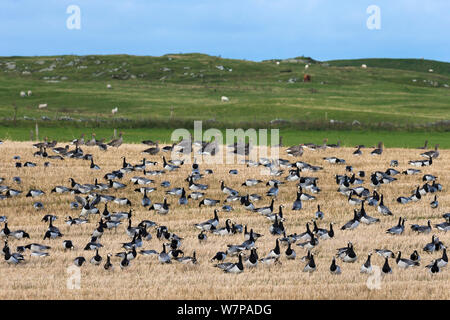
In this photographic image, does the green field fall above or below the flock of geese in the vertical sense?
above

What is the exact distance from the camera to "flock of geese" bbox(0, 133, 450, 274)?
2027 cm

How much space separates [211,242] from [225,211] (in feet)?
22.5

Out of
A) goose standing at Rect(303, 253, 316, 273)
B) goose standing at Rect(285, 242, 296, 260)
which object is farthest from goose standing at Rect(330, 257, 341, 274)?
goose standing at Rect(285, 242, 296, 260)

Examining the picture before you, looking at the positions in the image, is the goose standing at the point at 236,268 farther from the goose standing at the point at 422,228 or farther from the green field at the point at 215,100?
the green field at the point at 215,100

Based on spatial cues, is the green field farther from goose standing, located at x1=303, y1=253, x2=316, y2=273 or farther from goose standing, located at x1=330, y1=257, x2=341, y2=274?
goose standing, located at x1=330, y1=257, x2=341, y2=274

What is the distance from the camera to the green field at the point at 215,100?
72750mm

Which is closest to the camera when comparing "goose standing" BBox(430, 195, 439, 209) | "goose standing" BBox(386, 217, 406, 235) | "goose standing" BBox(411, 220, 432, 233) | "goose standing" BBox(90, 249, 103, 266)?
"goose standing" BBox(90, 249, 103, 266)

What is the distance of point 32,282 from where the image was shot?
17484 millimetres

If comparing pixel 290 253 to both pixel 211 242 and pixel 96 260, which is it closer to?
pixel 211 242

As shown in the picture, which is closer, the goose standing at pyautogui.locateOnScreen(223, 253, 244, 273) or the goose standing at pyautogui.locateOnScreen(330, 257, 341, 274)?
the goose standing at pyautogui.locateOnScreen(330, 257, 341, 274)

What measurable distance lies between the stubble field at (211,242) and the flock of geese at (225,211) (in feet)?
0.85

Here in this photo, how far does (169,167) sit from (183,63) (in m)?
139

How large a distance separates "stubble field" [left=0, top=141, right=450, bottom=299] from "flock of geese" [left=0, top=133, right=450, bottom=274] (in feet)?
0.85

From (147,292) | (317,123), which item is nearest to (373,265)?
(147,292)
